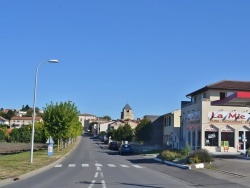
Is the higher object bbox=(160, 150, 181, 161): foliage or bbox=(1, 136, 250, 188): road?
bbox=(160, 150, 181, 161): foliage

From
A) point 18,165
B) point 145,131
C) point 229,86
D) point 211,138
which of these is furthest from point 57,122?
point 18,165

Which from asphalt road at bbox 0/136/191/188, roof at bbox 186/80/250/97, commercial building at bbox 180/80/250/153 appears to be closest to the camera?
asphalt road at bbox 0/136/191/188

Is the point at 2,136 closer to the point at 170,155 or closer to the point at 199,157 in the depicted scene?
the point at 170,155

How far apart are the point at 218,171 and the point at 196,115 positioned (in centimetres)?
2705

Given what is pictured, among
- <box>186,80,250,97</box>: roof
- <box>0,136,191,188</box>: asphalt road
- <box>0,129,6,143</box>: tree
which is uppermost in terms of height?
<box>186,80,250,97</box>: roof

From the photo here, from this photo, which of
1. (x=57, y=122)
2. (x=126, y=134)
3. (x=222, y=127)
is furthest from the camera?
(x=126, y=134)

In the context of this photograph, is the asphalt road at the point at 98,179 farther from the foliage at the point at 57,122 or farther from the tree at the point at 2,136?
the tree at the point at 2,136

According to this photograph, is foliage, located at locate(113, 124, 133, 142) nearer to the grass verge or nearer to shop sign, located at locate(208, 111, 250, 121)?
shop sign, located at locate(208, 111, 250, 121)

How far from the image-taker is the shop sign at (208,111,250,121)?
52062 mm

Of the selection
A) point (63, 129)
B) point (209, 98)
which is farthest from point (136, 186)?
point (63, 129)

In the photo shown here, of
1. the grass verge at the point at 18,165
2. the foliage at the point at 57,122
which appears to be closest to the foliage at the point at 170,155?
the grass verge at the point at 18,165

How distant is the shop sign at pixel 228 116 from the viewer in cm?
→ 5206

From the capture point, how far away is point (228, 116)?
52.3m

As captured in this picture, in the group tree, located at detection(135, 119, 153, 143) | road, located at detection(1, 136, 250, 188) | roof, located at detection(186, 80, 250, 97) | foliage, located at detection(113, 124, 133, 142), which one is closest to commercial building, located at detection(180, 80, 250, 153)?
roof, located at detection(186, 80, 250, 97)
